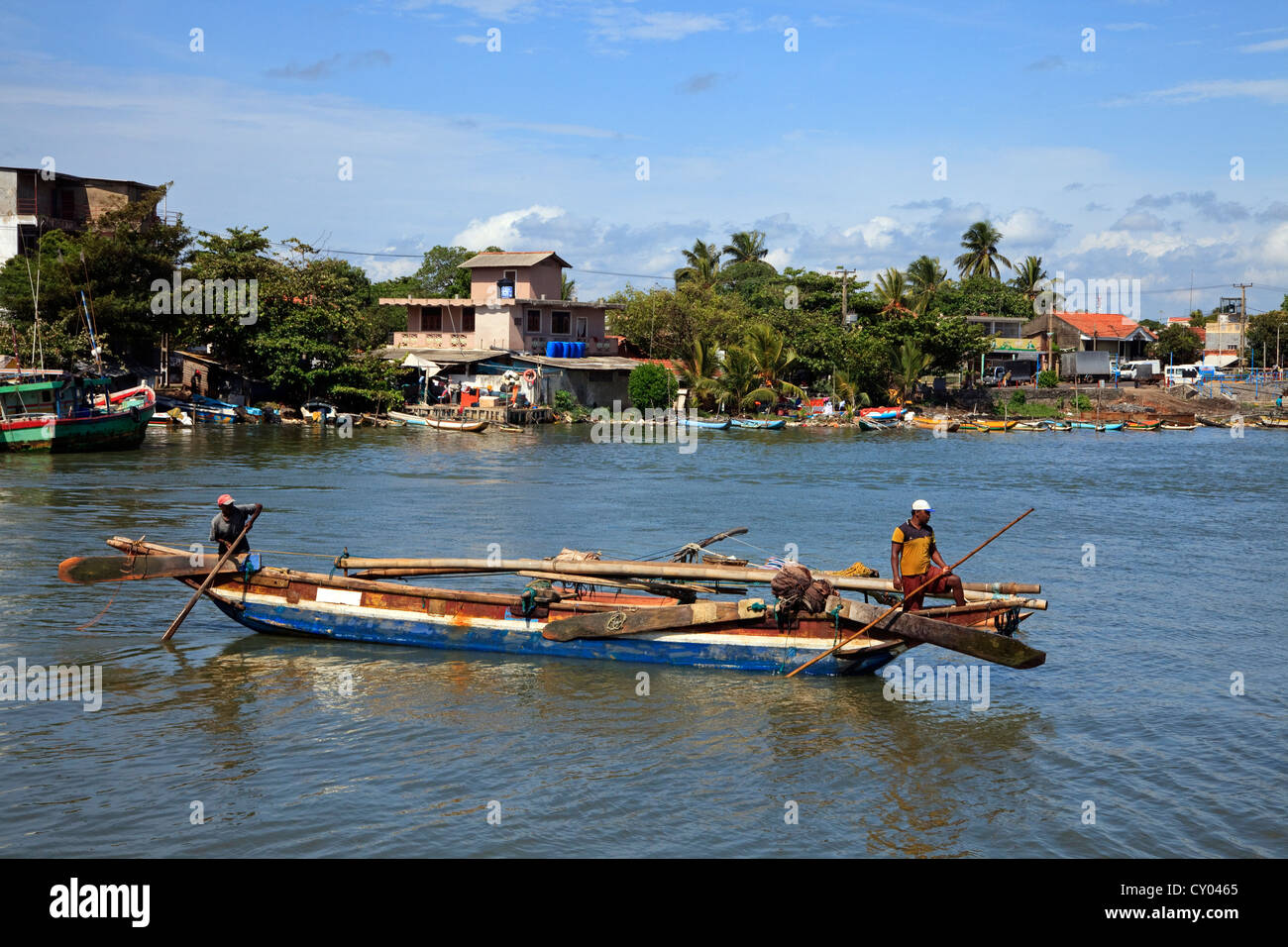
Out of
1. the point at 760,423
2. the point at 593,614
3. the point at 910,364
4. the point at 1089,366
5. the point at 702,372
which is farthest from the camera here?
the point at 1089,366

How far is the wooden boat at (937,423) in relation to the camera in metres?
59.7

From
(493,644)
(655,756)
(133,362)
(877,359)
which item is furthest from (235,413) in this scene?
(655,756)

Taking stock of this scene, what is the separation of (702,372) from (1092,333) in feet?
108

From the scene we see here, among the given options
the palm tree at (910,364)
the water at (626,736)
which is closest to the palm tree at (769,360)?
the palm tree at (910,364)

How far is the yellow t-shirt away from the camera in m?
12.3

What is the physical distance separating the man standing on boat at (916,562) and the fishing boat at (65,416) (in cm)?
3022

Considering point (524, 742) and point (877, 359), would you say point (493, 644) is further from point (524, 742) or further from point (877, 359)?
point (877, 359)

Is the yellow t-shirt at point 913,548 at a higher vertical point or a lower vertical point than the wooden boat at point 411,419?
lower

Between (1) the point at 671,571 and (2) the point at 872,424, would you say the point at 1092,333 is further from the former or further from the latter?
(1) the point at 671,571

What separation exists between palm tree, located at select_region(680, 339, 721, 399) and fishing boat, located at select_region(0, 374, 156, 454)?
103ft

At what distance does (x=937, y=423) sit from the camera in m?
60.1

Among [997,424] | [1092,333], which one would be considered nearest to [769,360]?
[997,424]

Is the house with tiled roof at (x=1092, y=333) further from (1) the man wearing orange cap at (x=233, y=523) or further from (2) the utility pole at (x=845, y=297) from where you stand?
(1) the man wearing orange cap at (x=233, y=523)

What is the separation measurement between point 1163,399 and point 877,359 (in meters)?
20.3
